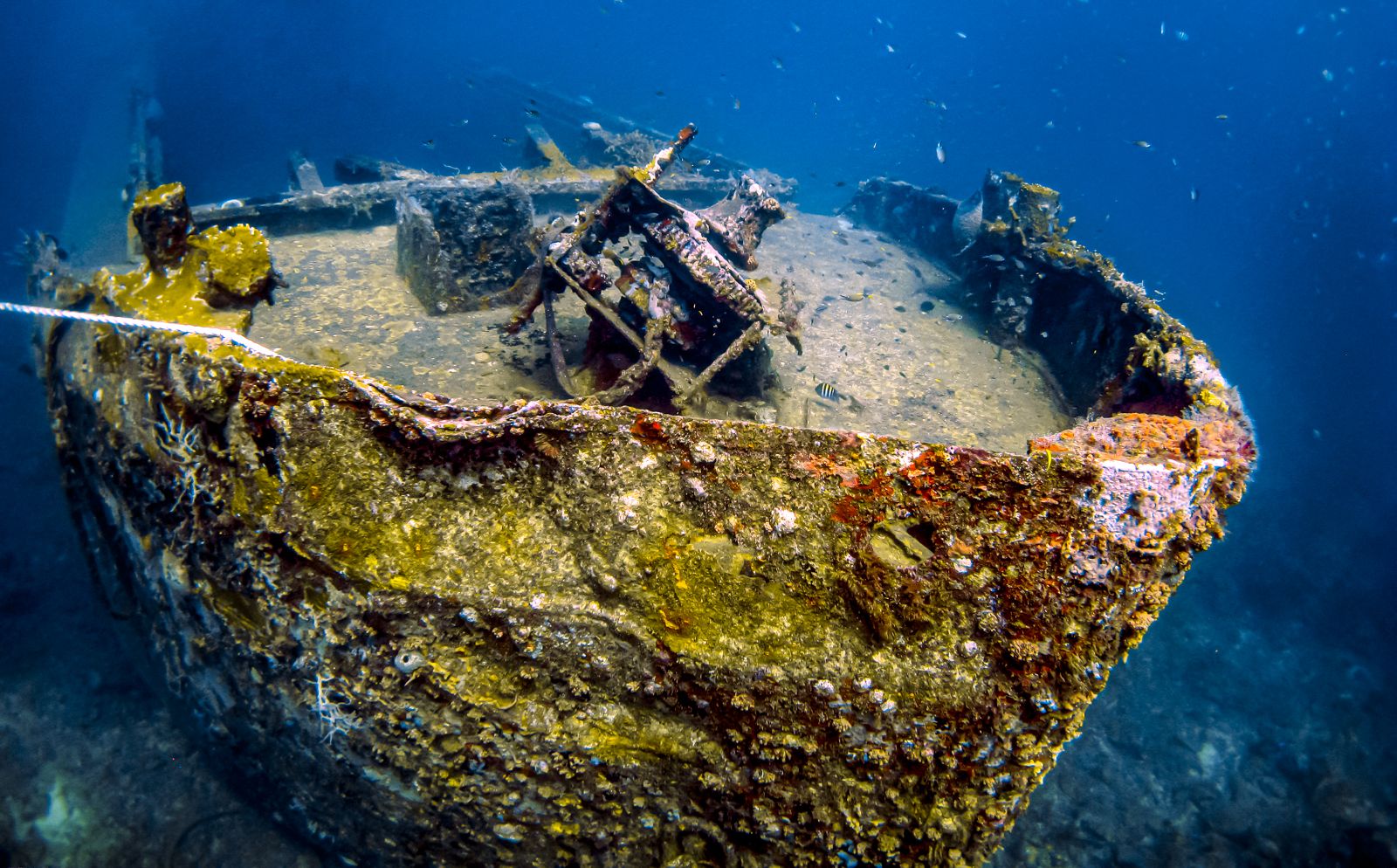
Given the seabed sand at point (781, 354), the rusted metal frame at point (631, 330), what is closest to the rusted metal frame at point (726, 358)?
the rusted metal frame at point (631, 330)

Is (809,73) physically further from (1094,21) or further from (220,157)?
(220,157)

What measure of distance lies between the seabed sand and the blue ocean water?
432 cm

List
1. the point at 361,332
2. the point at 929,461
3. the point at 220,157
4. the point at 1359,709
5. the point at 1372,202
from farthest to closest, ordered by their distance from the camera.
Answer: the point at 1372,202 → the point at 220,157 → the point at 1359,709 → the point at 361,332 → the point at 929,461

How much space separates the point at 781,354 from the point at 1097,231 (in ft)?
153

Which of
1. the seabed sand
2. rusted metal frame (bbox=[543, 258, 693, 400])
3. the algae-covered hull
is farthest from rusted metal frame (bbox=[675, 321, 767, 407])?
the algae-covered hull

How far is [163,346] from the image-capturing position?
2.57 m

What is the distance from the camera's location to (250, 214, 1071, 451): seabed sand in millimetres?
5480

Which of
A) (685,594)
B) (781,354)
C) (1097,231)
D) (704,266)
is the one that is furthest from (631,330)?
(1097,231)

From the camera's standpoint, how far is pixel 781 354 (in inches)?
281

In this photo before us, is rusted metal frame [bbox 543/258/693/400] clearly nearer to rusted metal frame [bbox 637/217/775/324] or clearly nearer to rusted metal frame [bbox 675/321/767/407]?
rusted metal frame [bbox 675/321/767/407]

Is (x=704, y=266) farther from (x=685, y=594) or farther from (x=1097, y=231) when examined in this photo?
(x=1097, y=231)

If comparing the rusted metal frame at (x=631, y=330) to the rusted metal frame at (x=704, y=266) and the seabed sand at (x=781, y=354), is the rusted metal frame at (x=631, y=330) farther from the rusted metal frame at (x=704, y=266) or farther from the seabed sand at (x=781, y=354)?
the rusted metal frame at (x=704, y=266)

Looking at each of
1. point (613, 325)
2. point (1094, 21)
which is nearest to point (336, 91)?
point (613, 325)

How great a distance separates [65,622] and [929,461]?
990 cm
